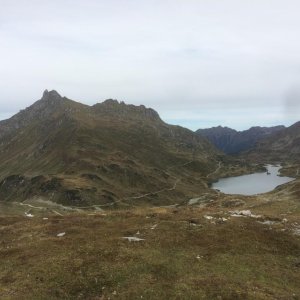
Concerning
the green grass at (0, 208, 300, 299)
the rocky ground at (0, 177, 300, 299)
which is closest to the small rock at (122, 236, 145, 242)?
the rocky ground at (0, 177, 300, 299)

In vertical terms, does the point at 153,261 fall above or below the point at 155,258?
below

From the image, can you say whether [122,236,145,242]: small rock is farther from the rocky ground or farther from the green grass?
the green grass

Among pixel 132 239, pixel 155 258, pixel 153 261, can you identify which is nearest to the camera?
pixel 153 261

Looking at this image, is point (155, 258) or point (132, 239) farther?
point (132, 239)

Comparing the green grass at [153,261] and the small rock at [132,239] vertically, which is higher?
the small rock at [132,239]

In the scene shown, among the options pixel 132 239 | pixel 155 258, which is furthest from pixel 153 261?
pixel 132 239

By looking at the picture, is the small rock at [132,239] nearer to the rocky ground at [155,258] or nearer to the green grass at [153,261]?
the rocky ground at [155,258]

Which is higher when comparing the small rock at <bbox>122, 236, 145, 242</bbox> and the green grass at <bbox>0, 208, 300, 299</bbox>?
the small rock at <bbox>122, 236, 145, 242</bbox>

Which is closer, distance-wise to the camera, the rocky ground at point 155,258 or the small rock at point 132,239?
the rocky ground at point 155,258

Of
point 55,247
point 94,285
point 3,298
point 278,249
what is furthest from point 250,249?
point 3,298

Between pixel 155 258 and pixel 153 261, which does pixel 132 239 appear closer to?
pixel 155 258

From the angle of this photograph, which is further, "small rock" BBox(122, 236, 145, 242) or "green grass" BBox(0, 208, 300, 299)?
"small rock" BBox(122, 236, 145, 242)

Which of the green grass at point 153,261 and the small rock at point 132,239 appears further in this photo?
the small rock at point 132,239

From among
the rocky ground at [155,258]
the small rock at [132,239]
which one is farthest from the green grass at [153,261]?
the small rock at [132,239]
